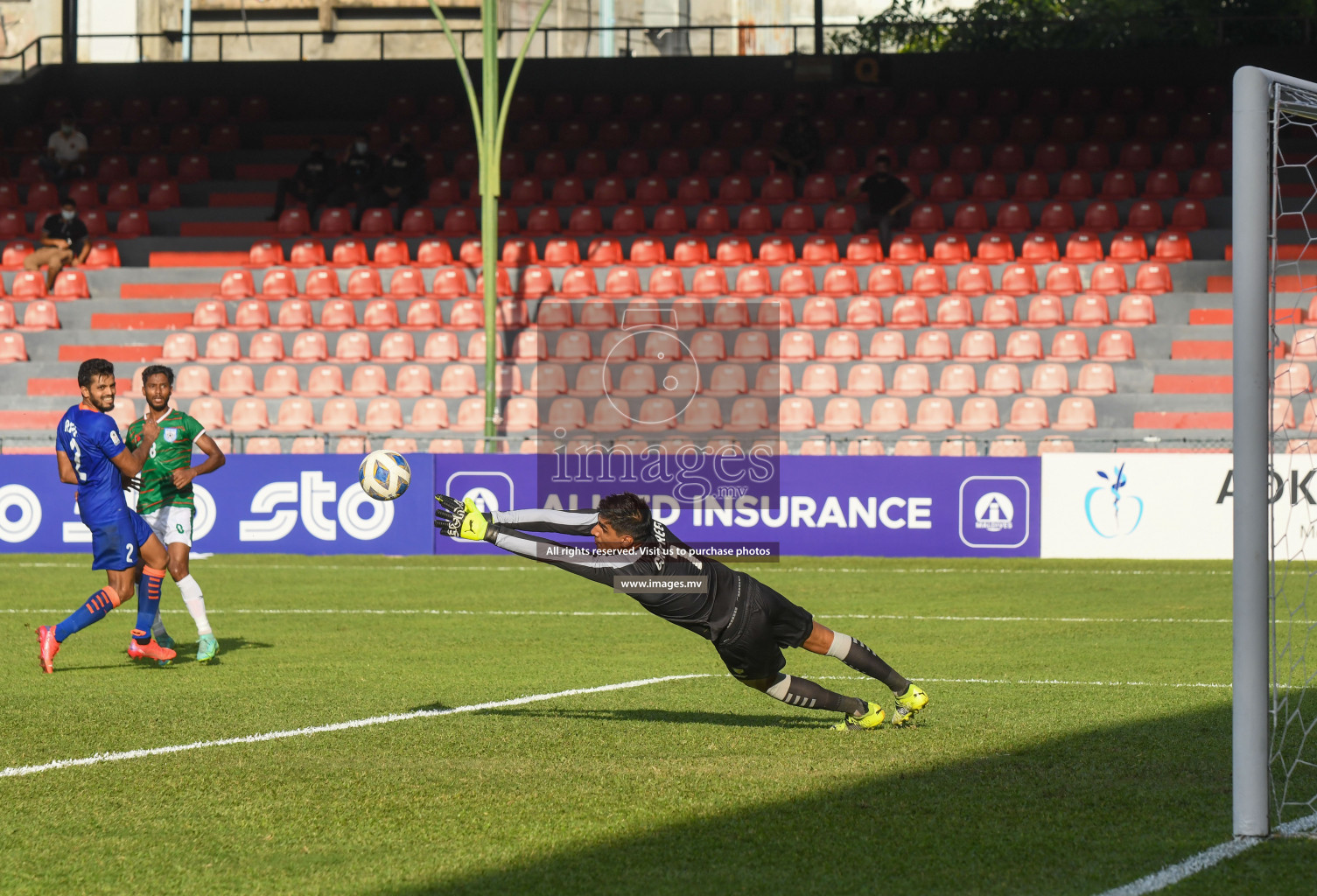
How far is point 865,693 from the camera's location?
33.1 feet

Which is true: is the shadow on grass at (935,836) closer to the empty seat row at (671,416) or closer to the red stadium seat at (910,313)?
the empty seat row at (671,416)

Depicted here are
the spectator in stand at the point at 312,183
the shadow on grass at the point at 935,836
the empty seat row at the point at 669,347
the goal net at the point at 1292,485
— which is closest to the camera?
the shadow on grass at the point at 935,836

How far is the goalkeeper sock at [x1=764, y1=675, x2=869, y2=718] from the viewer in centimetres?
823

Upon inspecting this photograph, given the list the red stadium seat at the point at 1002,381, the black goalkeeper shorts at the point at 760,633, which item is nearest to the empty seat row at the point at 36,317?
the red stadium seat at the point at 1002,381

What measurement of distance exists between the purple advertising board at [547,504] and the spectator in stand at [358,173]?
397 inches

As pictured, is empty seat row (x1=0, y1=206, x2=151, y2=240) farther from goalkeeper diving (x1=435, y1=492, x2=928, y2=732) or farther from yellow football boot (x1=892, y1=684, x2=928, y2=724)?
yellow football boot (x1=892, y1=684, x2=928, y2=724)

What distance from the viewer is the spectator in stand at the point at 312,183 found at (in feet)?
92.5

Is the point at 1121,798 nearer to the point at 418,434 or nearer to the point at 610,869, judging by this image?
the point at 610,869

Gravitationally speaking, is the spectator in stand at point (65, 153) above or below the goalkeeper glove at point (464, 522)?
above

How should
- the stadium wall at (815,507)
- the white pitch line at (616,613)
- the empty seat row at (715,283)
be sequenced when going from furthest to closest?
1. the empty seat row at (715,283)
2. the stadium wall at (815,507)
3. the white pitch line at (616,613)

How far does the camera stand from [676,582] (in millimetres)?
7887

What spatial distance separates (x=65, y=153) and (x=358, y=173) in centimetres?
629

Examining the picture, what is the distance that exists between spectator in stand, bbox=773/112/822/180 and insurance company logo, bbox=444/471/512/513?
37.1 ft

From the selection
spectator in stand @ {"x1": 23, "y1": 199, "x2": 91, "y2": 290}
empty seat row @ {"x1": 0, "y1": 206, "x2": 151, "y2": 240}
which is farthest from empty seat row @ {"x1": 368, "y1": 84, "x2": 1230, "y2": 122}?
spectator in stand @ {"x1": 23, "y1": 199, "x2": 91, "y2": 290}
